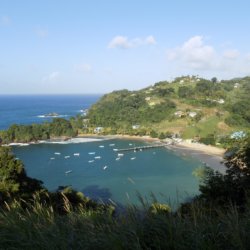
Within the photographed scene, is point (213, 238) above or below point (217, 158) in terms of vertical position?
above

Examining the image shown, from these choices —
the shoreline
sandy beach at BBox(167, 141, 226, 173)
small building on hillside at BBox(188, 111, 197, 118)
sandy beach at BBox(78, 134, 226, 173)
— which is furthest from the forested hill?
sandy beach at BBox(167, 141, 226, 173)

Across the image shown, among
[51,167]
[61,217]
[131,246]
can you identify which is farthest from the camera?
[51,167]

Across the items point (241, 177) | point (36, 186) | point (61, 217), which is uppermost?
point (61, 217)

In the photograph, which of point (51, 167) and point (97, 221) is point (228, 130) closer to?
point (51, 167)

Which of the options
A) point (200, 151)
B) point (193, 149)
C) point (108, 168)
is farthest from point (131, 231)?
point (193, 149)

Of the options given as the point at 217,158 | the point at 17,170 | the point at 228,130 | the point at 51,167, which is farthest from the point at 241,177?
the point at 228,130

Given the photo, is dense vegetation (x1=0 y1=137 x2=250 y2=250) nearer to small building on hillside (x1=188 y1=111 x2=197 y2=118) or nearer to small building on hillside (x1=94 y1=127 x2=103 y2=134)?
small building on hillside (x1=94 y1=127 x2=103 y2=134)

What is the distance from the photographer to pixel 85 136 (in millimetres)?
76062

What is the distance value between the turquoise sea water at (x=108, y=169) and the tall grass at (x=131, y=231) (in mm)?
26153

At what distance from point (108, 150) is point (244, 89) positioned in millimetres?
59793

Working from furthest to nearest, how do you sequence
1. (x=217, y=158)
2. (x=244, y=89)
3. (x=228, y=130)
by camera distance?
(x=244, y=89), (x=228, y=130), (x=217, y=158)

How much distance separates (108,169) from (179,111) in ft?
138

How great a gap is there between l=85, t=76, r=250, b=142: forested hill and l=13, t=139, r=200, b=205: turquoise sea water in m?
14.5

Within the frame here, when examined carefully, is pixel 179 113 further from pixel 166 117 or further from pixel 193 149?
pixel 193 149
